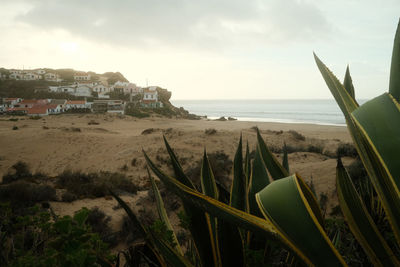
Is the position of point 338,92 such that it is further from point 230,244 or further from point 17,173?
point 17,173

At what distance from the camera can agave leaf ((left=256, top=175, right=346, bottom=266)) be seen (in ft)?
1.72

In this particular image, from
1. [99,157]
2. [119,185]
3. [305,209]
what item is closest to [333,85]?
[305,209]

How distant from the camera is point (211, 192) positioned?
4.06 feet

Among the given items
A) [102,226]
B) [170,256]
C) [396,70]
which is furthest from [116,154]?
[396,70]

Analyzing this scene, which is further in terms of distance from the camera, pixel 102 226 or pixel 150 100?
pixel 150 100

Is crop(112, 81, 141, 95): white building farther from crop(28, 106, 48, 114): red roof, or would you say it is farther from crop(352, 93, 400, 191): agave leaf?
crop(352, 93, 400, 191): agave leaf

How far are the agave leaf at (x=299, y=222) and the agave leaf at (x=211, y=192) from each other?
0.43 meters

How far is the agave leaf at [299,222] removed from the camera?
0.52m

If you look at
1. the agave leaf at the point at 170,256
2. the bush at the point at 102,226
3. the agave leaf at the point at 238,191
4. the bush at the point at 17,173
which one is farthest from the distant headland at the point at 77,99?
the agave leaf at the point at 170,256

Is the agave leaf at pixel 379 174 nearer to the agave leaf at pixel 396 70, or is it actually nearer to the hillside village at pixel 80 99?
the agave leaf at pixel 396 70

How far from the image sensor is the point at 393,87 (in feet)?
2.32

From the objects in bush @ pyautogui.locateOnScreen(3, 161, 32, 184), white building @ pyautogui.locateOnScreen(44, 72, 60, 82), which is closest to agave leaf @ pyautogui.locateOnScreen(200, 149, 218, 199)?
bush @ pyautogui.locateOnScreen(3, 161, 32, 184)

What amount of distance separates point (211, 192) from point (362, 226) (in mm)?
682

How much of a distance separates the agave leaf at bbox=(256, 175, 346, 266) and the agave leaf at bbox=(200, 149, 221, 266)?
434 millimetres
